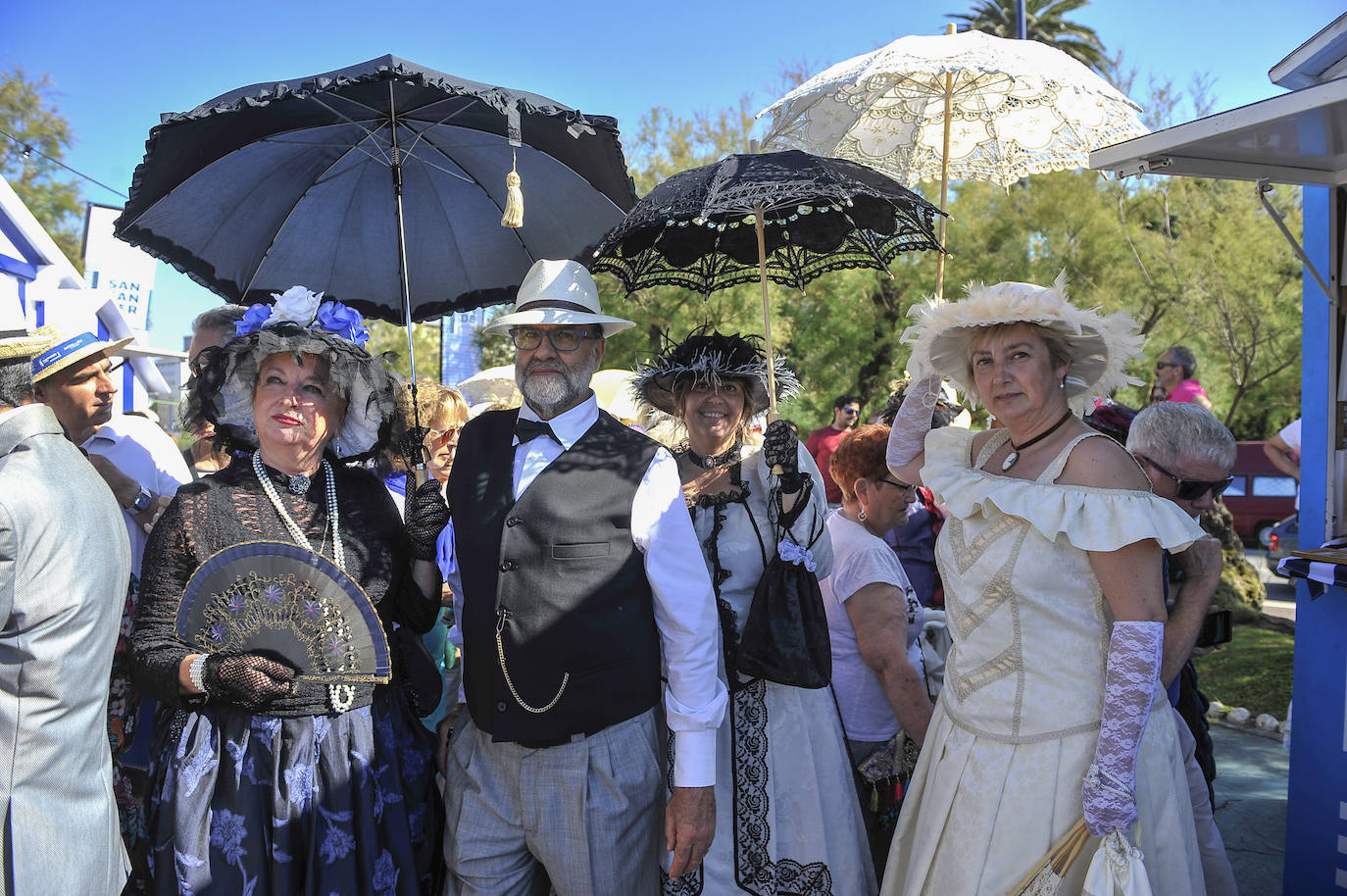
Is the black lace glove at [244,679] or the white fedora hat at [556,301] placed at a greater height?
the white fedora hat at [556,301]

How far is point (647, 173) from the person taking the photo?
49.7 feet

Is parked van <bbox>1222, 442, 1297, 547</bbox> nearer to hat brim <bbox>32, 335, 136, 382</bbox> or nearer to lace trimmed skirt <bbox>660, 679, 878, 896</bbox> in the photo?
lace trimmed skirt <bbox>660, 679, 878, 896</bbox>

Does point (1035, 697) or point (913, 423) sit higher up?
point (913, 423)

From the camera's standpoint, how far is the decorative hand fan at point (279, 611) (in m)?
2.21

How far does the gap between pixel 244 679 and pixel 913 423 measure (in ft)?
6.42

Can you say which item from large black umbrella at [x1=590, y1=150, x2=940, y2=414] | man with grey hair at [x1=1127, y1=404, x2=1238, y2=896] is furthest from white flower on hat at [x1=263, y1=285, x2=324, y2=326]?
man with grey hair at [x1=1127, y1=404, x2=1238, y2=896]

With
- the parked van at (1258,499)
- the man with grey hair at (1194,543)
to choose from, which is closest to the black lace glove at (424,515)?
the man with grey hair at (1194,543)

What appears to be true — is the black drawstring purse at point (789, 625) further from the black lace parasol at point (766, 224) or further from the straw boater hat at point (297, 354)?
the straw boater hat at point (297, 354)

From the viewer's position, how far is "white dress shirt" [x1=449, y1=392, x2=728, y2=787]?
2.30 m

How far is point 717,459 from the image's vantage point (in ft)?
10.2

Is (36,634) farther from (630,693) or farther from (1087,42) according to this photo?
(1087,42)

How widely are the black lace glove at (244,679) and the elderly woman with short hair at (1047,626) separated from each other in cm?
170

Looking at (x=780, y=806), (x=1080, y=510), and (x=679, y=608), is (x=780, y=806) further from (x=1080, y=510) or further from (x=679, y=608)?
(x=1080, y=510)

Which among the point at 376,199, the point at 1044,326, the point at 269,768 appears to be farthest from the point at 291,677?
the point at 1044,326
